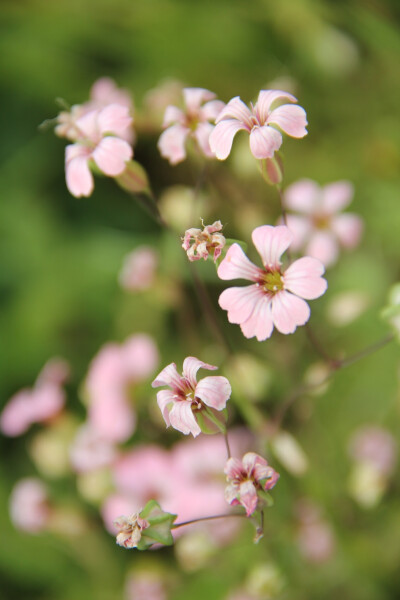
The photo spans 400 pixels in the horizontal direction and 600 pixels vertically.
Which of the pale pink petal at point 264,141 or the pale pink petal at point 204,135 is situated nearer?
the pale pink petal at point 264,141

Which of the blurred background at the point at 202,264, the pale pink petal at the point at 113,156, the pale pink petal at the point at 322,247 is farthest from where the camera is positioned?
the blurred background at the point at 202,264

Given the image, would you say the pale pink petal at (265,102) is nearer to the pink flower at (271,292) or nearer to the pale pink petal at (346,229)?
the pink flower at (271,292)

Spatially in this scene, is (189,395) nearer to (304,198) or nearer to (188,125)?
(188,125)

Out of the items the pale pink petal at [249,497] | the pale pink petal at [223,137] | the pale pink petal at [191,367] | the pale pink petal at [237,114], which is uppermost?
the pale pink petal at [237,114]

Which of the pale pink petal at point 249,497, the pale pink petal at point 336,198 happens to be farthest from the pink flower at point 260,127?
the pale pink petal at point 336,198

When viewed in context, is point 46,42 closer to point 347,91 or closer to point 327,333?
point 347,91

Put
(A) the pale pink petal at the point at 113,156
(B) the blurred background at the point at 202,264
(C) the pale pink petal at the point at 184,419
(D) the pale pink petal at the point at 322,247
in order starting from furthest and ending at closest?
1. (B) the blurred background at the point at 202,264
2. (D) the pale pink petal at the point at 322,247
3. (A) the pale pink petal at the point at 113,156
4. (C) the pale pink petal at the point at 184,419

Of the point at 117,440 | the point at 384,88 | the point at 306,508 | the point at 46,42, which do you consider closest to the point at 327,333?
the point at 306,508

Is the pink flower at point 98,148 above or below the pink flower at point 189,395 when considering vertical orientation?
above

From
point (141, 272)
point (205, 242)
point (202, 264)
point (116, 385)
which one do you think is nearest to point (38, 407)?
point (116, 385)
